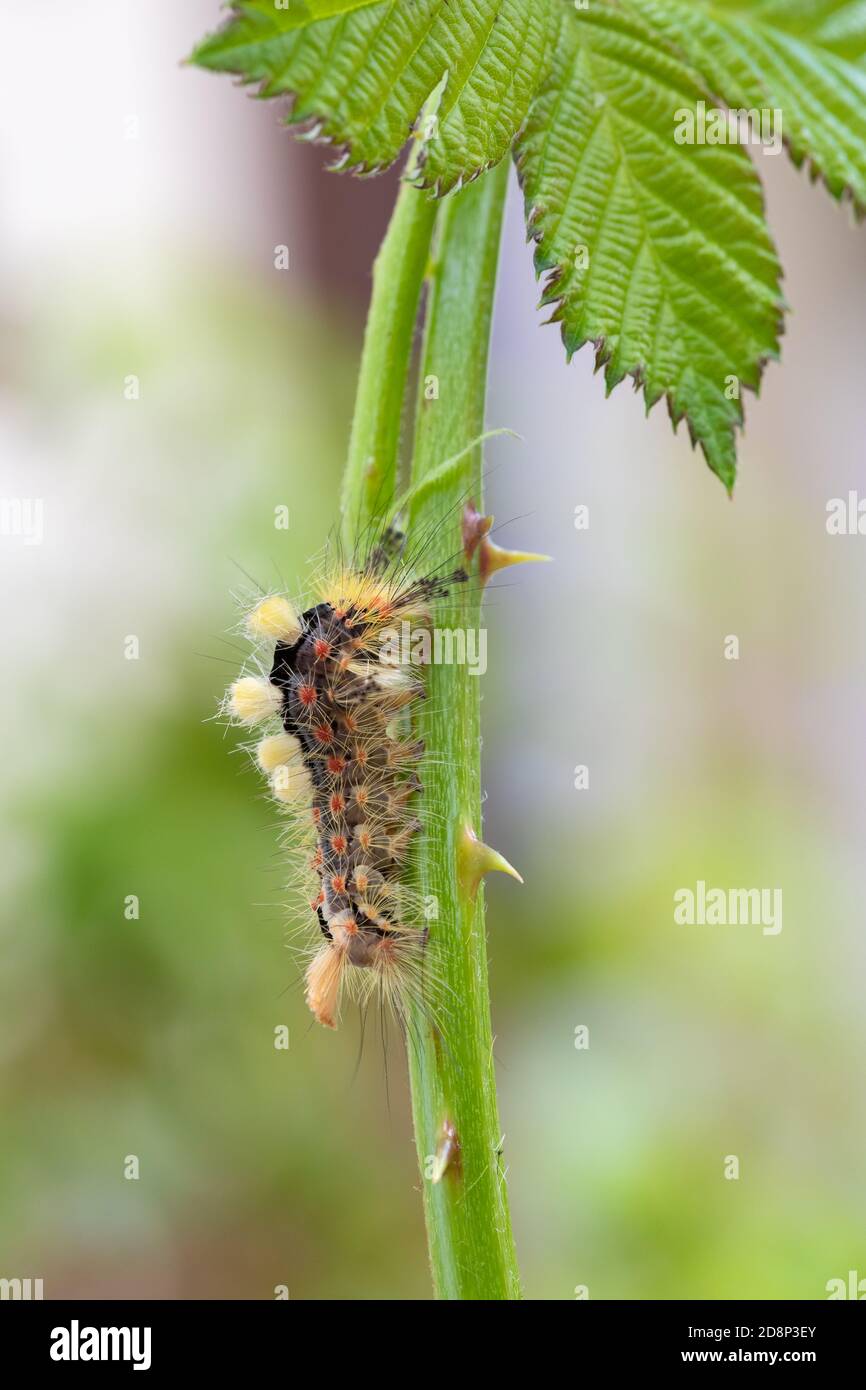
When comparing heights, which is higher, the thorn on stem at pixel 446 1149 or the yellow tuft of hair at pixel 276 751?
the yellow tuft of hair at pixel 276 751

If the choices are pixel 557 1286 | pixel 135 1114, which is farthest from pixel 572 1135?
pixel 135 1114

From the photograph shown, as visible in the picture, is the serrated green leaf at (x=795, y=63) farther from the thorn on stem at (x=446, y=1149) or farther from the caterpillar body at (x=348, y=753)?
the thorn on stem at (x=446, y=1149)

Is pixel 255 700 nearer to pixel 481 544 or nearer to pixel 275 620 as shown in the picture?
pixel 275 620

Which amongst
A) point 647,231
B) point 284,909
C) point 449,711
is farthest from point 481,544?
point 284,909

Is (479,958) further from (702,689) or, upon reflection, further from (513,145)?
(702,689)

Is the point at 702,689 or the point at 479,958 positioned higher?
the point at 702,689

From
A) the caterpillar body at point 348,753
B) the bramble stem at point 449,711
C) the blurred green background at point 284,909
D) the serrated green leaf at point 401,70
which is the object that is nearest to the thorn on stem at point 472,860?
the bramble stem at point 449,711

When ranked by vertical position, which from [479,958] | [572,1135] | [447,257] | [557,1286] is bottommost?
[557,1286]
